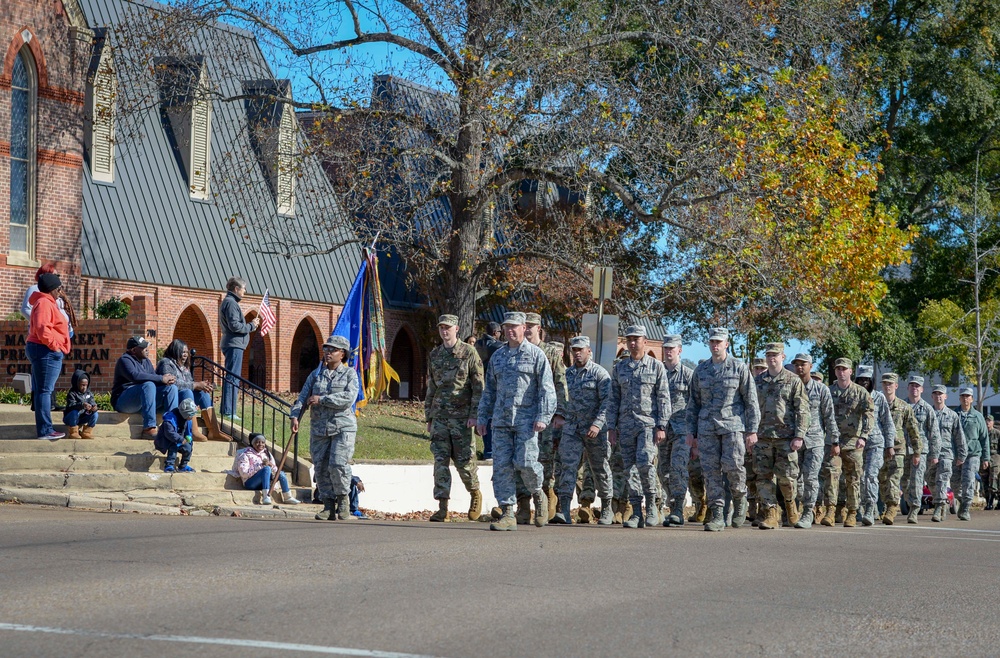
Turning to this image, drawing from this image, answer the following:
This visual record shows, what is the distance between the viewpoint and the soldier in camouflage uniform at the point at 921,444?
2000 cm

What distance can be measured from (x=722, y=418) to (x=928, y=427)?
783 centimetres

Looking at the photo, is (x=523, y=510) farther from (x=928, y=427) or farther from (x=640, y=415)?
(x=928, y=427)

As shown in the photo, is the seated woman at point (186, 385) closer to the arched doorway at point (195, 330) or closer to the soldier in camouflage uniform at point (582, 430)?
the soldier in camouflage uniform at point (582, 430)

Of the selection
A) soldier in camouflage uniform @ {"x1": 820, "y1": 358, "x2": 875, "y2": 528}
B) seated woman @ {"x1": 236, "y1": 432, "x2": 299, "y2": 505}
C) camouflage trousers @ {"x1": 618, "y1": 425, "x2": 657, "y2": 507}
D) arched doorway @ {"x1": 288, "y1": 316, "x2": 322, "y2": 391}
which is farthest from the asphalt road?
arched doorway @ {"x1": 288, "y1": 316, "x2": 322, "y2": 391}

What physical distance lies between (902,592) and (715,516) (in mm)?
5393

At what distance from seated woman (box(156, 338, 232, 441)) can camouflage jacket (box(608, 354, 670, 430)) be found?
5419mm

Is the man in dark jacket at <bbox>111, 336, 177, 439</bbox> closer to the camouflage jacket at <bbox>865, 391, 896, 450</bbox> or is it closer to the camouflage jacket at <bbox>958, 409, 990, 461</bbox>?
the camouflage jacket at <bbox>865, 391, 896, 450</bbox>

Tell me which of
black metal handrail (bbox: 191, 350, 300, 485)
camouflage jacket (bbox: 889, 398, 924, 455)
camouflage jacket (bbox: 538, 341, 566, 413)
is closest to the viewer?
camouflage jacket (bbox: 538, 341, 566, 413)

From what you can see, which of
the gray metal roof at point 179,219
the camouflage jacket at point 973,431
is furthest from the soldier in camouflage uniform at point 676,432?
the gray metal roof at point 179,219

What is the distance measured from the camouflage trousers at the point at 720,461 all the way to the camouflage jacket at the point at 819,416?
1.99 m

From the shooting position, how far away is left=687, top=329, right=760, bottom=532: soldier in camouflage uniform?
1438cm

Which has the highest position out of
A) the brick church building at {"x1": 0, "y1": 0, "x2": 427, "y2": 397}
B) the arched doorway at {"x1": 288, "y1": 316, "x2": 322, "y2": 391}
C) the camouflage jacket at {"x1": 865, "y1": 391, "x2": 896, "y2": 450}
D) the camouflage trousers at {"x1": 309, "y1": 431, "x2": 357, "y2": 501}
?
the brick church building at {"x1": 0, "y1": 0, "x2": 427, "y2": 397}

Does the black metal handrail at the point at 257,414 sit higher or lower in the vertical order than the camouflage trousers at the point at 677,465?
higher

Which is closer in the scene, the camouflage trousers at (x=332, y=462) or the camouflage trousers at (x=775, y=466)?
the camouflage trousers at (x=332, y=462)
